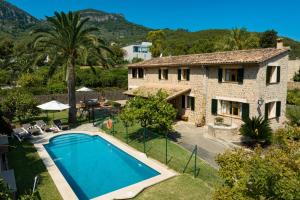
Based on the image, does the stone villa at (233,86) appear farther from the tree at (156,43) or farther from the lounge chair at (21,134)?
the tree at (156,43)

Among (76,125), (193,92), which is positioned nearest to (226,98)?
(193,92)

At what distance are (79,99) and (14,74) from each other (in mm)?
25324

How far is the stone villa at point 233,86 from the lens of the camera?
21094mm

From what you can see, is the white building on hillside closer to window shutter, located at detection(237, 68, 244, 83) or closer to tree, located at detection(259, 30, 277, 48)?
tree, located at detection(259, 30, 277, 48)

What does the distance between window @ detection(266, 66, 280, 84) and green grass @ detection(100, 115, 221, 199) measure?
10.3 meters

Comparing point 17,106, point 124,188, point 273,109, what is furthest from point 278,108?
point 17,106

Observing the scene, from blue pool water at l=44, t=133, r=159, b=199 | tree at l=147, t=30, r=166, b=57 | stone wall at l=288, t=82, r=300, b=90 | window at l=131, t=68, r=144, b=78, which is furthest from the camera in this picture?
tree at l=147, t=30, r=166, b=57

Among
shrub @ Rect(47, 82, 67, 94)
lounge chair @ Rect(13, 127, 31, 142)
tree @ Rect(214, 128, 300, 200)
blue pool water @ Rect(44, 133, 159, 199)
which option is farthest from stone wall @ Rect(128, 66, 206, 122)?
shrub @ Rect(47, 82, 67, 94)

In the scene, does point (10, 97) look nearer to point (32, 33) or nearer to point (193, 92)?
point (32, 33)

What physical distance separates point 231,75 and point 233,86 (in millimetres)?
1140

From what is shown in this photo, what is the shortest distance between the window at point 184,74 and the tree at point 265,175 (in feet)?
64.9

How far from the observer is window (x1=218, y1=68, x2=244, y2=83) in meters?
21.9

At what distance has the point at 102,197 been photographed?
11.6 meters

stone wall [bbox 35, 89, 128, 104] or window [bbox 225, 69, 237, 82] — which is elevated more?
window [bbox 225, 69, 237, 82]
